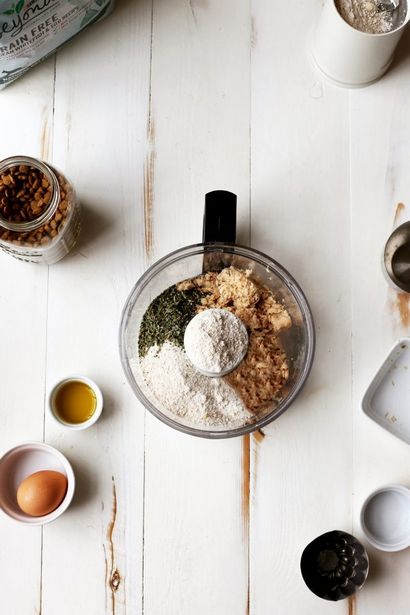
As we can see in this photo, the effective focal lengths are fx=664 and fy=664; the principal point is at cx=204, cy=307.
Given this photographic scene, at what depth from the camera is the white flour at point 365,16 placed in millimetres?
1233

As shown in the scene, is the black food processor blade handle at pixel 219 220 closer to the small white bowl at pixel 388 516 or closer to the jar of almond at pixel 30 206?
the jar of almond at pixel 30 206

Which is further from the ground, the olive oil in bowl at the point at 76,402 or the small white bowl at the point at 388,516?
the olive oil in bowl at the point at 76,402

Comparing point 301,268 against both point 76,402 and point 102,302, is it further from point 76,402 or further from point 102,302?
point 76,402

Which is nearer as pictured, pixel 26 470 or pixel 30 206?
pixel 30 206

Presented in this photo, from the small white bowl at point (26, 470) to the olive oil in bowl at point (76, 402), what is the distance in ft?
0.21

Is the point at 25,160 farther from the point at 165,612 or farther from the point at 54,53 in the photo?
the point at 165,612

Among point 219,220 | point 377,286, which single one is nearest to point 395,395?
point 377,286

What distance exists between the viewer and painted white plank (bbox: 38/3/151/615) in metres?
1.26

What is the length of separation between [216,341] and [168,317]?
0.14m

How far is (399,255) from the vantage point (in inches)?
51.3

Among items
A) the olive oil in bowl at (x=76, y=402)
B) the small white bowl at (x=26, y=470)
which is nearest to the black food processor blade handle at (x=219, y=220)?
the olive oil in bowl at (x=76, y=402)

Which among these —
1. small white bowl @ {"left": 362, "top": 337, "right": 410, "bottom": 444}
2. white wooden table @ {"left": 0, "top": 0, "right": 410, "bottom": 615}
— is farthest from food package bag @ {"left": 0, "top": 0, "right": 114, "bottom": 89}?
small white bowl @ {"left": 362, "top": 337, "right": 410, "bottom": 444}

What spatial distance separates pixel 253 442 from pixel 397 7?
0.87 meters

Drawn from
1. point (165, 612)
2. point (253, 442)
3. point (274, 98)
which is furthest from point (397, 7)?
point (165, 612)
